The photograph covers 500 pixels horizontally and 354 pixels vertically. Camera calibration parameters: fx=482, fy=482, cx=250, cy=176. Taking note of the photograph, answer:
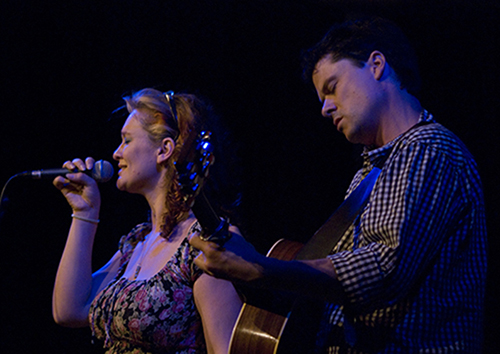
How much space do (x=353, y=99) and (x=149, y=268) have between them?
1.12 m

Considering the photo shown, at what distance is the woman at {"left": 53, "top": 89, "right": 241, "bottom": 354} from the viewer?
1.82m

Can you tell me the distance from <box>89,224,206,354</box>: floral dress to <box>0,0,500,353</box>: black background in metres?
0.99

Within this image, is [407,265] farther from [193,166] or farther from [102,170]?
[102,170]

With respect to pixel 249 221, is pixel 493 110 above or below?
above

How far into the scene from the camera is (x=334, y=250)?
4.96 feet

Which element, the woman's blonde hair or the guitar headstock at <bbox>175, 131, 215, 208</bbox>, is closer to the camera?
the guitar headstock at <bbox>175, 131, 215, 208</bbox>

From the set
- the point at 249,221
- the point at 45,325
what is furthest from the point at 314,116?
the point at 45,325

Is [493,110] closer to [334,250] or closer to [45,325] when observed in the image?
[334,250]

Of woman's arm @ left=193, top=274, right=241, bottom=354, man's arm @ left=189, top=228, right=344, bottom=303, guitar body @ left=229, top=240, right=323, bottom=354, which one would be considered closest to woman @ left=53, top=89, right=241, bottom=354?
woman's arm @ left=193, top=274, right=241, bottom=354

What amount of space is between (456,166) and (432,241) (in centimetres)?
21

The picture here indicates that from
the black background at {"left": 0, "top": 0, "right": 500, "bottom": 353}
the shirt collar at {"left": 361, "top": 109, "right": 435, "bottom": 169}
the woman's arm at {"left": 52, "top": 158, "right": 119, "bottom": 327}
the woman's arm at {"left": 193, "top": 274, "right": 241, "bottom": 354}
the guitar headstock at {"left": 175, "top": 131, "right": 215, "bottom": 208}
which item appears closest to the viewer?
the guitar headstock at {"left": 175, "top": 131, "right": 215, "bottom": 208}

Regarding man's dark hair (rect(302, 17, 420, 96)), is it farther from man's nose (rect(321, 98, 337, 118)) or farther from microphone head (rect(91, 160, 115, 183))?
microphone head (rect(91, 160, 115, 183))

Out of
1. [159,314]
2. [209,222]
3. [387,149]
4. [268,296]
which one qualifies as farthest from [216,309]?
[387,149]

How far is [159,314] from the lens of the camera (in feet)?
5.99
